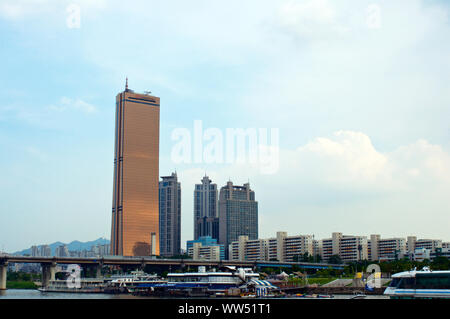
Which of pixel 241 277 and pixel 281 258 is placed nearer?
pixel 241 277

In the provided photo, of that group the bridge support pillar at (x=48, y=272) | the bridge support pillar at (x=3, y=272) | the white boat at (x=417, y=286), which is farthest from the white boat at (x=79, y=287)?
the white boat at (x=417, y=286)

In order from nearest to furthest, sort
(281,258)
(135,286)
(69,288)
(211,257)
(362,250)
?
(135,286)
(69,288)
(362,250)
(281,258)
(211,257)

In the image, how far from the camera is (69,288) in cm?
10631

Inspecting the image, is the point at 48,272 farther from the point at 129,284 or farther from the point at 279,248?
the point at 279,248

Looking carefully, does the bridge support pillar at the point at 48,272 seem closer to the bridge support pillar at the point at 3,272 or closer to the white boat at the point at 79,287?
the white boat at the point at 79,287

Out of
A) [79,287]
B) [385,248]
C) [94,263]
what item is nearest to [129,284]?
[79,287]

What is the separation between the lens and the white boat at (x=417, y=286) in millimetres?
34250

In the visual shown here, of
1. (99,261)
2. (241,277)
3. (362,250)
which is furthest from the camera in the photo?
(362,250)

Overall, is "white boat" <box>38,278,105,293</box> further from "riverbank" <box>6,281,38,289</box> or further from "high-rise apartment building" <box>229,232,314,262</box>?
"high-rise apartment building" <box>229,232,314,262</box>

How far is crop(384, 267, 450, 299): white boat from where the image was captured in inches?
1348

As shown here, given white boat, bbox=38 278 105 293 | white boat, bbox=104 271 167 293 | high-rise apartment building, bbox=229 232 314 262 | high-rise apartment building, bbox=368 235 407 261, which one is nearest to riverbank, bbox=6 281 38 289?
white boat, bbox=38 278 105 293
